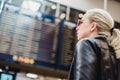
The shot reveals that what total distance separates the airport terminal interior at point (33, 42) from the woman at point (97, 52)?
2187 mm

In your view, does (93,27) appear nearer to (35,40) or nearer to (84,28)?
(84,28)

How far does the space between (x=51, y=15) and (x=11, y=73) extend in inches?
46.3

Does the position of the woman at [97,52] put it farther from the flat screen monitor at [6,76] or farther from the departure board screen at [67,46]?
the departure board screen at [67,46]

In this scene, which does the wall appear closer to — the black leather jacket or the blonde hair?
the blonde hair

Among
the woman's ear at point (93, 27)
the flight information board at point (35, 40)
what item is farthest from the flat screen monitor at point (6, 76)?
the woman's ear at point (93, 27)

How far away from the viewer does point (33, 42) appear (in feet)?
13.2

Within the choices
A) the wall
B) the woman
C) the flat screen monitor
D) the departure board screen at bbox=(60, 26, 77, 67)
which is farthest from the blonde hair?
the wall

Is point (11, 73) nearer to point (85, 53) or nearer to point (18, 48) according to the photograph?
point (18, 48)

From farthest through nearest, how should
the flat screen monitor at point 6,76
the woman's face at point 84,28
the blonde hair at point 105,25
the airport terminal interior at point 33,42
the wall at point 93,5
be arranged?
the wall at point 93,5
the airport terminal interior at point 33,42
the flat screen monitor at point 6,76
the woman's face at point 84,28
the blonde hair at point 105,25

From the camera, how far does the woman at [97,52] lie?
1.43m

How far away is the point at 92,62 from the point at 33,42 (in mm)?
2639

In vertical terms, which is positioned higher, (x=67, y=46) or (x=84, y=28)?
(x=84, y=28)

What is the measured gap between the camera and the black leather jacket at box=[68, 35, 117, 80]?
1.41 m

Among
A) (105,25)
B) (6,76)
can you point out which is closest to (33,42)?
(6,76)
